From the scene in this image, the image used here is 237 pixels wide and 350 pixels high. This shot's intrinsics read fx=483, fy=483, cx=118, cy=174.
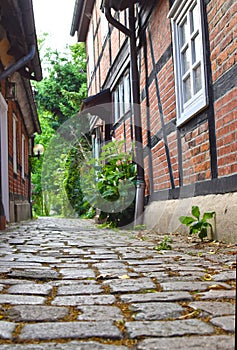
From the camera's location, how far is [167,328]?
1502 millimetres

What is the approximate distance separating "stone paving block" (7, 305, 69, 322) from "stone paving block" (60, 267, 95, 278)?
0.71 m

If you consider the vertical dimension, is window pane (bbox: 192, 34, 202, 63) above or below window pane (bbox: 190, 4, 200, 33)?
below

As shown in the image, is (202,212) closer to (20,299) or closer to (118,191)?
(20,299)

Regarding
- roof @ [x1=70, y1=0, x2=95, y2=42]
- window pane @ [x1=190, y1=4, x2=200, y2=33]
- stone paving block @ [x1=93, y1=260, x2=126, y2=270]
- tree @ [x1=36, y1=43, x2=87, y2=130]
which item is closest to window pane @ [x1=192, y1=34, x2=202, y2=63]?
window pane @ [x1=190, y1=4, x2=200, y2=33]

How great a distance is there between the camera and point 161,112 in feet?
19.6

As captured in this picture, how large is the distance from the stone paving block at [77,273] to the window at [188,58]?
6.96 feet

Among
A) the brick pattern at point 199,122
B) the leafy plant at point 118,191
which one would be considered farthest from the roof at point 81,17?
the leafy plant at point 118,191

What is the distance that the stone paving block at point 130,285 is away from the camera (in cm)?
215

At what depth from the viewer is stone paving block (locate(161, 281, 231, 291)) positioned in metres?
2.11

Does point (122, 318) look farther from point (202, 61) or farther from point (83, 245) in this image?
point (202, 61)

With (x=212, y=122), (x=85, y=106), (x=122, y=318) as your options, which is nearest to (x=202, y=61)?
(x=212, y=122)

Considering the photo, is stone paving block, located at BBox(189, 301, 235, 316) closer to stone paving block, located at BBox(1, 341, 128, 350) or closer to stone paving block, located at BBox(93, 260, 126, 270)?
stone paving block, located at BBox(1, 341, 128, 350)

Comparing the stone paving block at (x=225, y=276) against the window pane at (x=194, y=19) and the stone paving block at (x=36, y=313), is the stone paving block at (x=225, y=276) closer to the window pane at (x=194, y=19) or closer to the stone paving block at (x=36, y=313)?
the stone paving block at (x=36, y=313)

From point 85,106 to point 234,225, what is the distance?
772cm
